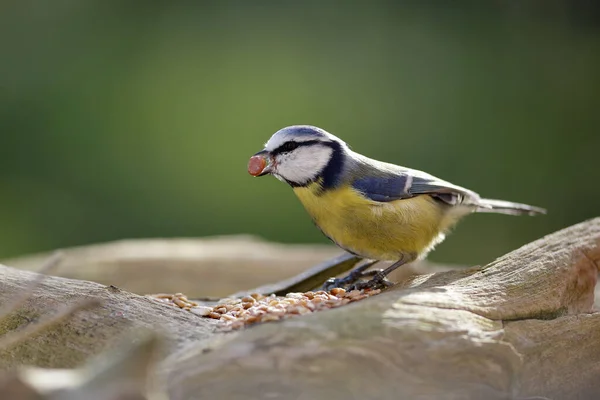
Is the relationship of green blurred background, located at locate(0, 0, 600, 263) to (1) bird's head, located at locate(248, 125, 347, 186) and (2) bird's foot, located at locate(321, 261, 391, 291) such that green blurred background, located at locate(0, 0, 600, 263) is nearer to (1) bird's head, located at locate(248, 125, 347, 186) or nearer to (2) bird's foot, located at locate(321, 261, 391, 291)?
(2) bird's foot, located at locate(321, 261, 391, 291)

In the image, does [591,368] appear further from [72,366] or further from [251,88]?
[251,88]

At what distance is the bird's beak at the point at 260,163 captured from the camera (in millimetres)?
1681

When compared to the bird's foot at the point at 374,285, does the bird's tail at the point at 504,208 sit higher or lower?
higher

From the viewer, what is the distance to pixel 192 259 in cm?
250

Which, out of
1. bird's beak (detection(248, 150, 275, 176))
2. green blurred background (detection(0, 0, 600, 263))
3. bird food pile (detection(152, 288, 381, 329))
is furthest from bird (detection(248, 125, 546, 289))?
green blurred background (detection(0, 0, 600, 263))

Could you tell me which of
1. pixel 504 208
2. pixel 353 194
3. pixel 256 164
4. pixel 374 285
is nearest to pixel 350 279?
pixel 374 285

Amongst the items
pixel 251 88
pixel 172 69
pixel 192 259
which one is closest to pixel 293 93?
pixel 251 88

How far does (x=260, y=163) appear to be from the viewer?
168cm

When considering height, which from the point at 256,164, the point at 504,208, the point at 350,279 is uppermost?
the point at 256,164

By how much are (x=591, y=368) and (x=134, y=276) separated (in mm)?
1477

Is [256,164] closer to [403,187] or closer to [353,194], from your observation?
[353,194]

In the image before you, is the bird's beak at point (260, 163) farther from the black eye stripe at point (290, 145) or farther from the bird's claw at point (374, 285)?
the bird's claw at point (374, 285)

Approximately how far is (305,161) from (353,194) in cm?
12

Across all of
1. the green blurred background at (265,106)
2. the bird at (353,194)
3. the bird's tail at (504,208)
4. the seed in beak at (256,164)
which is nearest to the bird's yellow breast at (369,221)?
the bird at (353,194)
